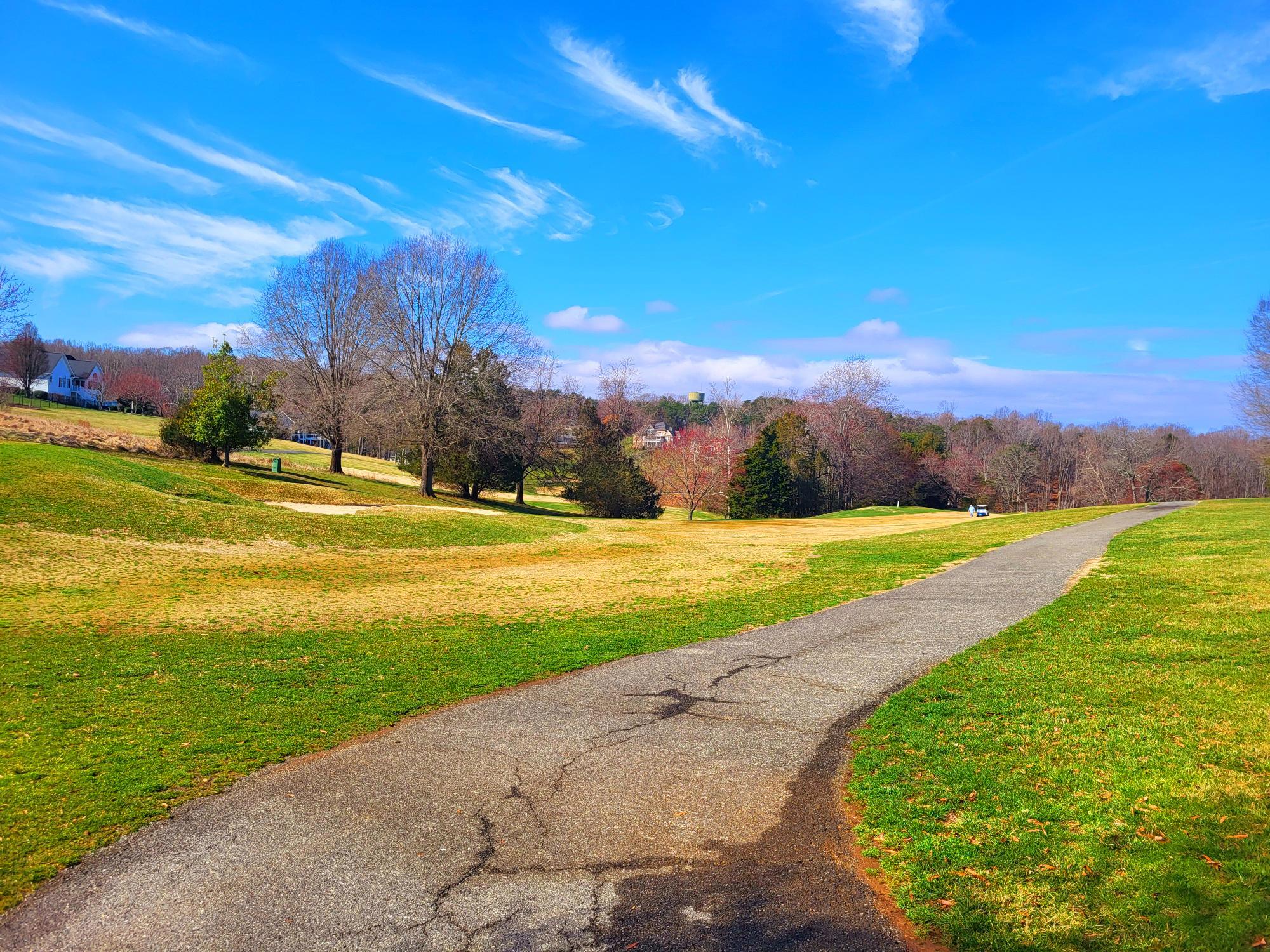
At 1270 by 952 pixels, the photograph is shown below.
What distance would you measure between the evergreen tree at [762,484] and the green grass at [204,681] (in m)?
46.5

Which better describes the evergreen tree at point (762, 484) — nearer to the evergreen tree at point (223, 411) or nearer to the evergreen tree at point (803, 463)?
the evergreen tree at point (803, 463)

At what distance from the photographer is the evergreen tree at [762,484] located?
214 feet

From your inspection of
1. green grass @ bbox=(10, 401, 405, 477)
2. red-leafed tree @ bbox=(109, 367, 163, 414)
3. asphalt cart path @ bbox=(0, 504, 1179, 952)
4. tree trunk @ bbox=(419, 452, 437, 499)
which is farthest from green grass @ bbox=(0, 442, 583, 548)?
red-leafed tree @ bbox=(109, 367, 163, 414)

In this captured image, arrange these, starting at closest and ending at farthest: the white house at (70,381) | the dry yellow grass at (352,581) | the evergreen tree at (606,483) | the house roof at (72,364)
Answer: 1. the dry yellow grass at (352,581)
2. the evergreen tree at (606,483)
3. the white house at (70,381)
4. the house roof at (72,364)

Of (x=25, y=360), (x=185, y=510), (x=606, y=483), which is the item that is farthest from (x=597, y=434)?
(x=25, y=360)

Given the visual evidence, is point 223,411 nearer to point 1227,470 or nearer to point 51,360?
point 51,360

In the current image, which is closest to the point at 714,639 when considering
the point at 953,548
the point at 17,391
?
the point at 953,548

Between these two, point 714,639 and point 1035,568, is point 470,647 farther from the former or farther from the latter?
point 1035,568

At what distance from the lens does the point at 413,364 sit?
40.8 m

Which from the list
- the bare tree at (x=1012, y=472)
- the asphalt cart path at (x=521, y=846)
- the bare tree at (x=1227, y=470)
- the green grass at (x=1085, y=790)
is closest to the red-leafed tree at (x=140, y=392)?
the asphalt cart path at (x=521, y=846)

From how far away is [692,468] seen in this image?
6425 cm

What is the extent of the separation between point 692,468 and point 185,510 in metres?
45.8

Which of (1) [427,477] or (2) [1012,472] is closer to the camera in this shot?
(1) [427,477]

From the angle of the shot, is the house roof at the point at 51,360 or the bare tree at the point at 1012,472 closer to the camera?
the bare tree at the point at 1012,472
